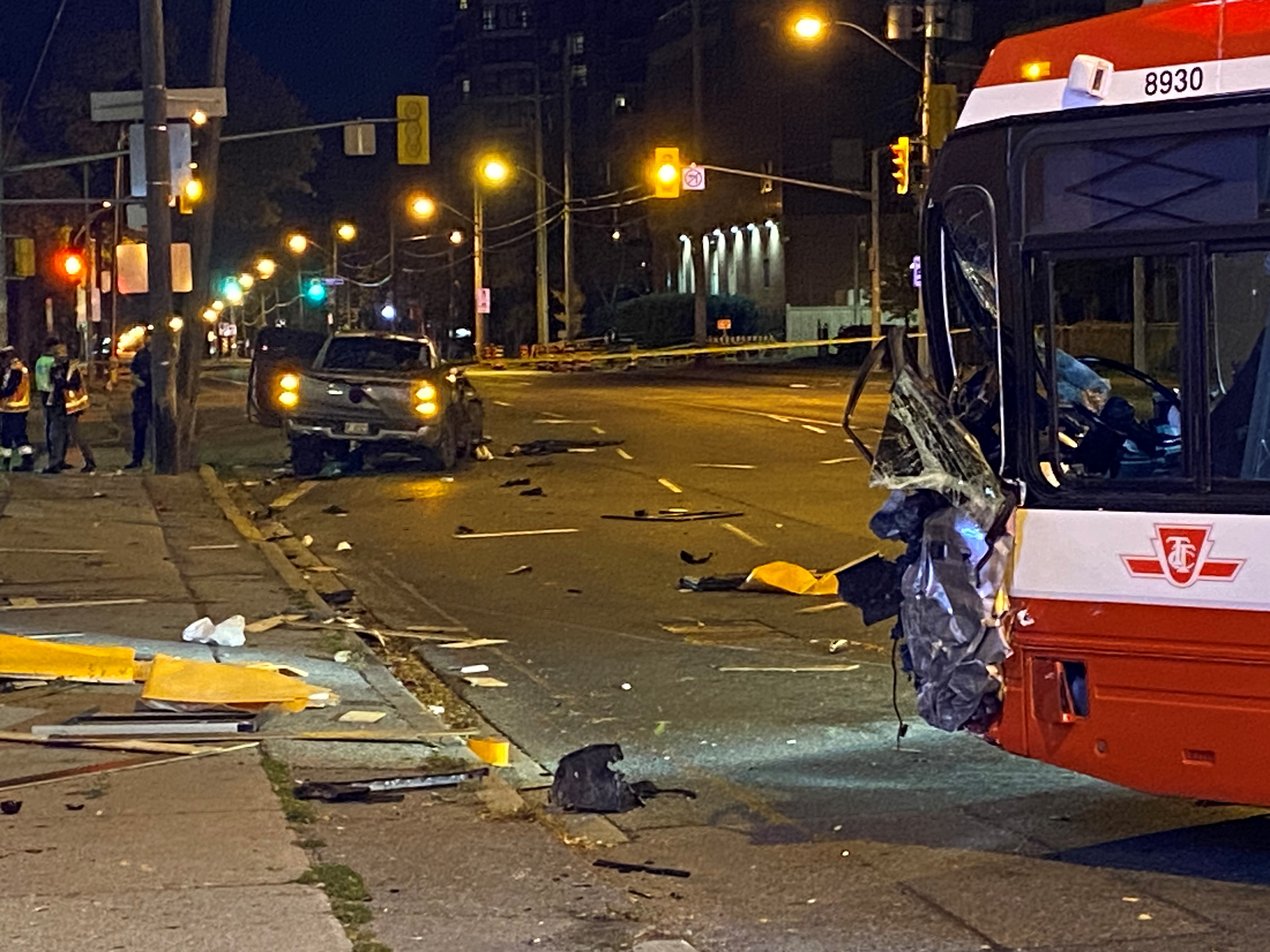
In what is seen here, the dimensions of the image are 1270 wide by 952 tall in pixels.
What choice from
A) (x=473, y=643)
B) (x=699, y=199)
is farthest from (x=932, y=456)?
(x=699, y=199)

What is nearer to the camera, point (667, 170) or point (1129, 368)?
point (1129, 368)

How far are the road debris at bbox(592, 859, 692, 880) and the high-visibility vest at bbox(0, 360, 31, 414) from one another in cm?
2017

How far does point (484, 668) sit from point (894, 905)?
527 centimetres

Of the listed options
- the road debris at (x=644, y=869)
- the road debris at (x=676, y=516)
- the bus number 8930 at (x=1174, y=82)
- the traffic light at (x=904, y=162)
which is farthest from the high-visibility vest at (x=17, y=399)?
the bus number 8930 at (x=1174, y=82)

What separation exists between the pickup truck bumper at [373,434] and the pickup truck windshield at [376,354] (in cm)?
107

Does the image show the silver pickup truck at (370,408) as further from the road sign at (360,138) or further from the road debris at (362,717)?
the road debris at (362,717)

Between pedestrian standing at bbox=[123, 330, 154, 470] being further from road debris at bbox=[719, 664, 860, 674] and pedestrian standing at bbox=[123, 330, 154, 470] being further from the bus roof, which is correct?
the bus roof

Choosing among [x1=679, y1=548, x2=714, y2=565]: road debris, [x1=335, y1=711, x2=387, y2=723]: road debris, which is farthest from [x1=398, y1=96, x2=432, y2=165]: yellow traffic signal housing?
[x1=335, y1=711, x2=387, y2=723]: road debris

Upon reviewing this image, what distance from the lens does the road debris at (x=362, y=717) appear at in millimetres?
9297

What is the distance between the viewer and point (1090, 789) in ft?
26.0

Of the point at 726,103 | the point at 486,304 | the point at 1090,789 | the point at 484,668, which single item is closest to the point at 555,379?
the point at 486,304

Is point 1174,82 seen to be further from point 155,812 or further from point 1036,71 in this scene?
point 155,812

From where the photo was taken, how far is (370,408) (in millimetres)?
24016

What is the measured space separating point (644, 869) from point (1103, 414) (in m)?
2.31
